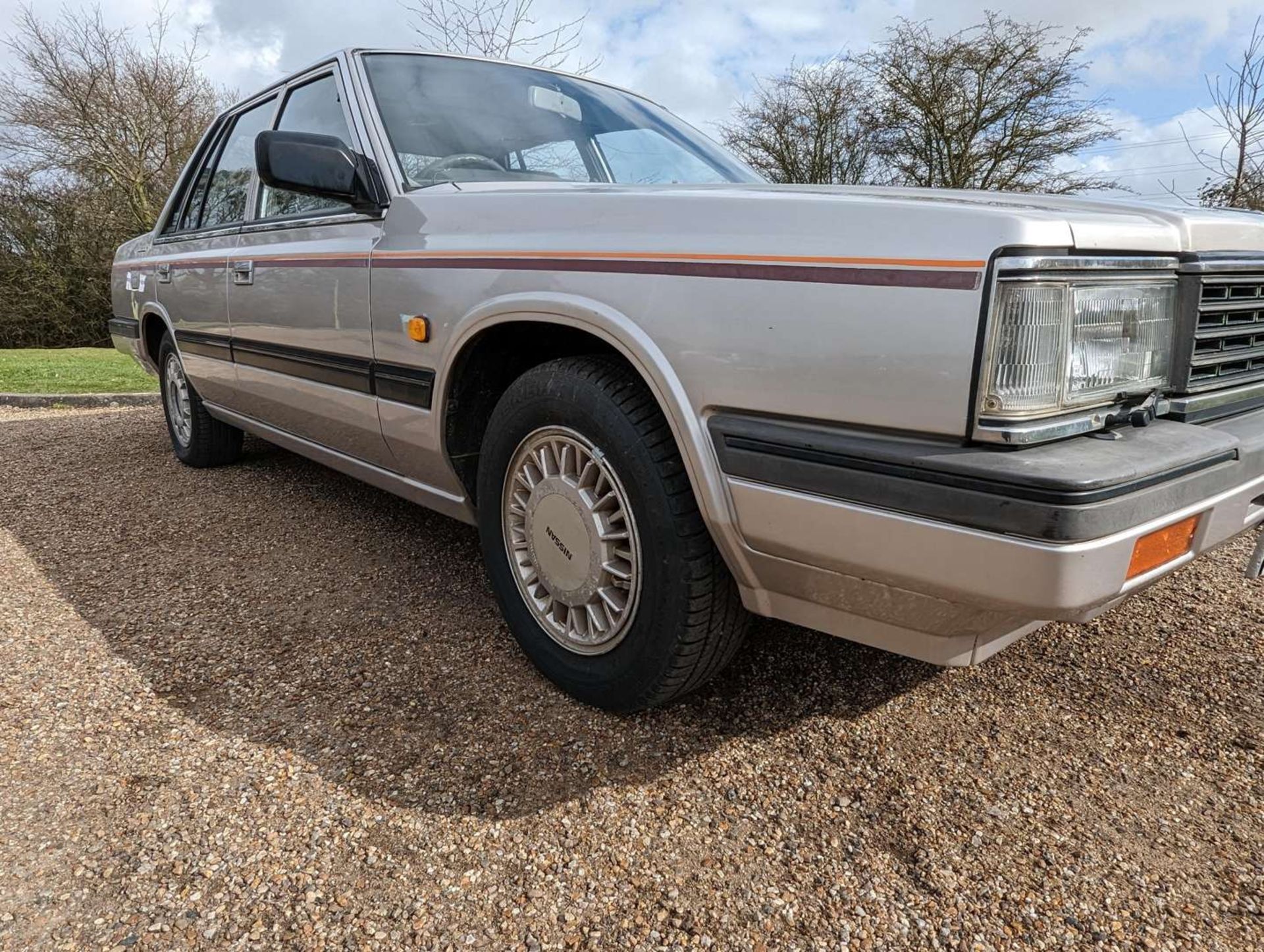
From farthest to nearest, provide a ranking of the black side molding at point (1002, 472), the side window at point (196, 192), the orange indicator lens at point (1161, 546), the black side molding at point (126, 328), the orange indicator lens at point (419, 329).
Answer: the black side molding at point (126, 328) < the side window at point (196, 192) < the orange indicator lens at point (419, 329) < the orange indicator lens at point (1161, 546) < the black side molding at point (1002, 472)

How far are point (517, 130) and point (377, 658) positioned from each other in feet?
5.97

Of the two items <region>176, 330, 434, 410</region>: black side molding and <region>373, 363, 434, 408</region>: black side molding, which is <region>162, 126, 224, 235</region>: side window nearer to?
<region>176, 330, 434, 410</region>: black side molding

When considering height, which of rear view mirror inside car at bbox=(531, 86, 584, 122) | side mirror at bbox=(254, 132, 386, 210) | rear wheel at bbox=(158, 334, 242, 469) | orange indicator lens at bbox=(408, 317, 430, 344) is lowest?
rear wheel at bbox=(158, 334, 242, 469)

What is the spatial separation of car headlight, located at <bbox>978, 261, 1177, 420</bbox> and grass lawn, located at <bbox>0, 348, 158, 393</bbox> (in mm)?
Answer: 8704

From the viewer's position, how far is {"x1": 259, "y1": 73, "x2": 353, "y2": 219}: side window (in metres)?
2.92

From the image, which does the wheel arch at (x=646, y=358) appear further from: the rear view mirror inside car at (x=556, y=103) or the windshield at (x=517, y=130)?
the rear view mirror inside car at (x=556, y=103)

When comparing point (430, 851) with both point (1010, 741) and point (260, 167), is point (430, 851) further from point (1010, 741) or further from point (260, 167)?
point (260, 167)

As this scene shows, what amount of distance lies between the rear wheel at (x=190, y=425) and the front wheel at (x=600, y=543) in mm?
3051

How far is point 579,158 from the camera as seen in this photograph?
2957mm

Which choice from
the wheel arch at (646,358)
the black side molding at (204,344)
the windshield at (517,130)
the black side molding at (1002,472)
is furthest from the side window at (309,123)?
the black side molding at (1002,472)

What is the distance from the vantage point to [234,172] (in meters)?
4.07

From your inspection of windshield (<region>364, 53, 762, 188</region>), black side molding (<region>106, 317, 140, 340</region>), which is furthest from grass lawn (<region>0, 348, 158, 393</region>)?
windshield (<region>364, 53, 762, 188</region>)

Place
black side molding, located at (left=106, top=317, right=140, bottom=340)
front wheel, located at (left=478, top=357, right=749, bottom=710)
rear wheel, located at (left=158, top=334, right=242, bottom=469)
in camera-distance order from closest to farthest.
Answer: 1. front wheel, located at (left=478, top=357, right=749, bottom=710)
2. rear wheel, located at (left=158, top=334, right=242, bottom=469)
3. black side molding, located at (left=106, top=317, right=140, bottom=340)

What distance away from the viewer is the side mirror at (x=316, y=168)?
7.98 feet
